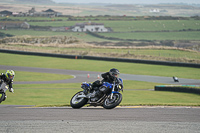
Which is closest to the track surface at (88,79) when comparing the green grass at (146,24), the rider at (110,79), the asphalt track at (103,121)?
the rider at (110,79)

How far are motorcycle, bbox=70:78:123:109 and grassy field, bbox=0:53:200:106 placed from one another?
4637mm

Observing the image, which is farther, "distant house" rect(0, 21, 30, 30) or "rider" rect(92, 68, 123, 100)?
"distant house" rect(0, 21, 30, 30)

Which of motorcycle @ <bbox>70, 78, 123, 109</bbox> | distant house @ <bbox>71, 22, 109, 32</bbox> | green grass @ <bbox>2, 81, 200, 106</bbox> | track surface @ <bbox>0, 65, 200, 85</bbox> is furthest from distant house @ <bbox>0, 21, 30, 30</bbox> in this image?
motorcycle @ <bbox>70, 78, 123, 109</bbox>

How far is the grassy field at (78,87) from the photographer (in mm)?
25484

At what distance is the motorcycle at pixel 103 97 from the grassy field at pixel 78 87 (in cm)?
464

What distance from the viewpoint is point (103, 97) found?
49.4ft

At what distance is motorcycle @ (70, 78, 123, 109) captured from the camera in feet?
48.0

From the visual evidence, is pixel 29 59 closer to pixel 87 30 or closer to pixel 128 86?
pixel 128 86

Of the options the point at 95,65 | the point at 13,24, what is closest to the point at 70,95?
the point at 95,65

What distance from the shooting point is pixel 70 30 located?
156 meters

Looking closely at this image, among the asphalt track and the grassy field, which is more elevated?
the asphalt track

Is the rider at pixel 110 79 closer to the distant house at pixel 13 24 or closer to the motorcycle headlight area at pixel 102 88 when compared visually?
the motorcycle headlight area at pixel 102 88

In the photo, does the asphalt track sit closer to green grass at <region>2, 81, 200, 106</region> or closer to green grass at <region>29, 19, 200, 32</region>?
green grass at <region>2, 81, 200, 106</region>

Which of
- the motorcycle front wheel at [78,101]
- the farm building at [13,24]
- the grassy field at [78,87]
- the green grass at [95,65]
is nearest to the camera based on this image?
the motorcycle front wheel at [78,101]
